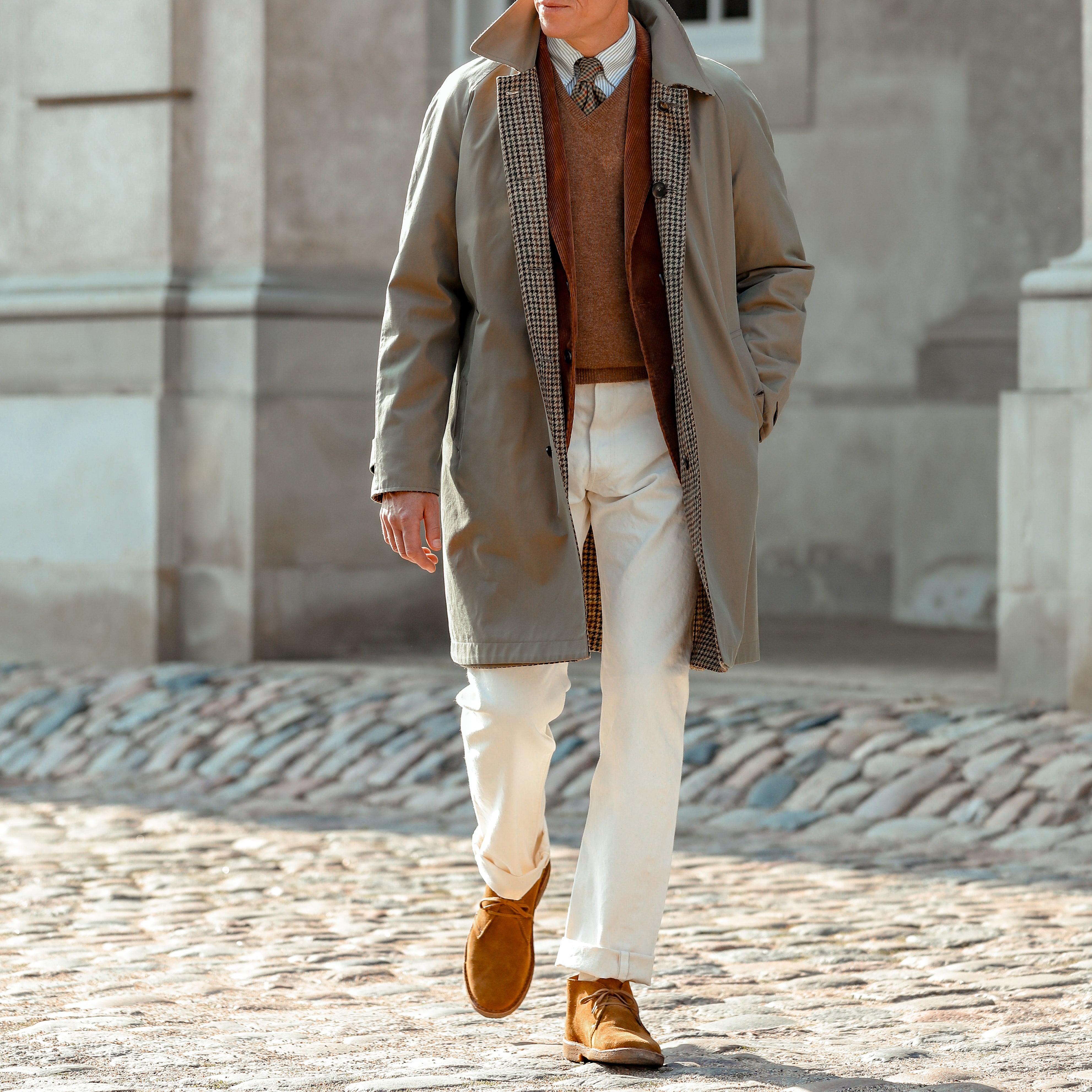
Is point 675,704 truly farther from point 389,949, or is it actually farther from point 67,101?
point 67,101

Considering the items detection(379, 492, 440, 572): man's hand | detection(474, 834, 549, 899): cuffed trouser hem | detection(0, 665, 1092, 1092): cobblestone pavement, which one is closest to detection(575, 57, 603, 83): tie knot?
detection(379, 492, 440, 572): man's hand

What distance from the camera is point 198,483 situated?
8.78 metres

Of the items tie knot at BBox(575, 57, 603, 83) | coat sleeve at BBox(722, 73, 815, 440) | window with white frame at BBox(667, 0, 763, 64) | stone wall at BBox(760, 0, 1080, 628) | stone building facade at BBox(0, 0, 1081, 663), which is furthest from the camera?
window with white frame at BBox(667, 0, 763, 64)

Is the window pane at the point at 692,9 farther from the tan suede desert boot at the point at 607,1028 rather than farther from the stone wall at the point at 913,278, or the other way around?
the tan suede desert boot at the point at 607,1028

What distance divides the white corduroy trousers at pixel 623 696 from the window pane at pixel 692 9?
26.9ft

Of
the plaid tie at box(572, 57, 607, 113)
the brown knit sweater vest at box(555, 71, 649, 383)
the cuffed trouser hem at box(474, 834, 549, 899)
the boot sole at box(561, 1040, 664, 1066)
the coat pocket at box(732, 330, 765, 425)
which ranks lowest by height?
the boot sole at box(561, 1040, 664, 1066)

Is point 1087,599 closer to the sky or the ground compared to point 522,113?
closer to the ground

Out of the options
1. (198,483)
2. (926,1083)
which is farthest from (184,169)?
(926,1083)

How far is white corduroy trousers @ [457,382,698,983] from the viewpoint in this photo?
12.2ft

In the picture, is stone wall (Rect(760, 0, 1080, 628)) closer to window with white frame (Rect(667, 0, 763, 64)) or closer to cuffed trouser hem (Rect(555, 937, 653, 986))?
window with white frame (Rect(667, 0, 763, 64))

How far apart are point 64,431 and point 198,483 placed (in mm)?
649

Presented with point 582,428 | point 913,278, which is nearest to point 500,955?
point 582,428

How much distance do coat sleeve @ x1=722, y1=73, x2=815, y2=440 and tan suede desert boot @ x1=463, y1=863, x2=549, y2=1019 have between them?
3.12ft

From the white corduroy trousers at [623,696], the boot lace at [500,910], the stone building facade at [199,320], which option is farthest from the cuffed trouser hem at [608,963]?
the stone building facade at [199,320]
